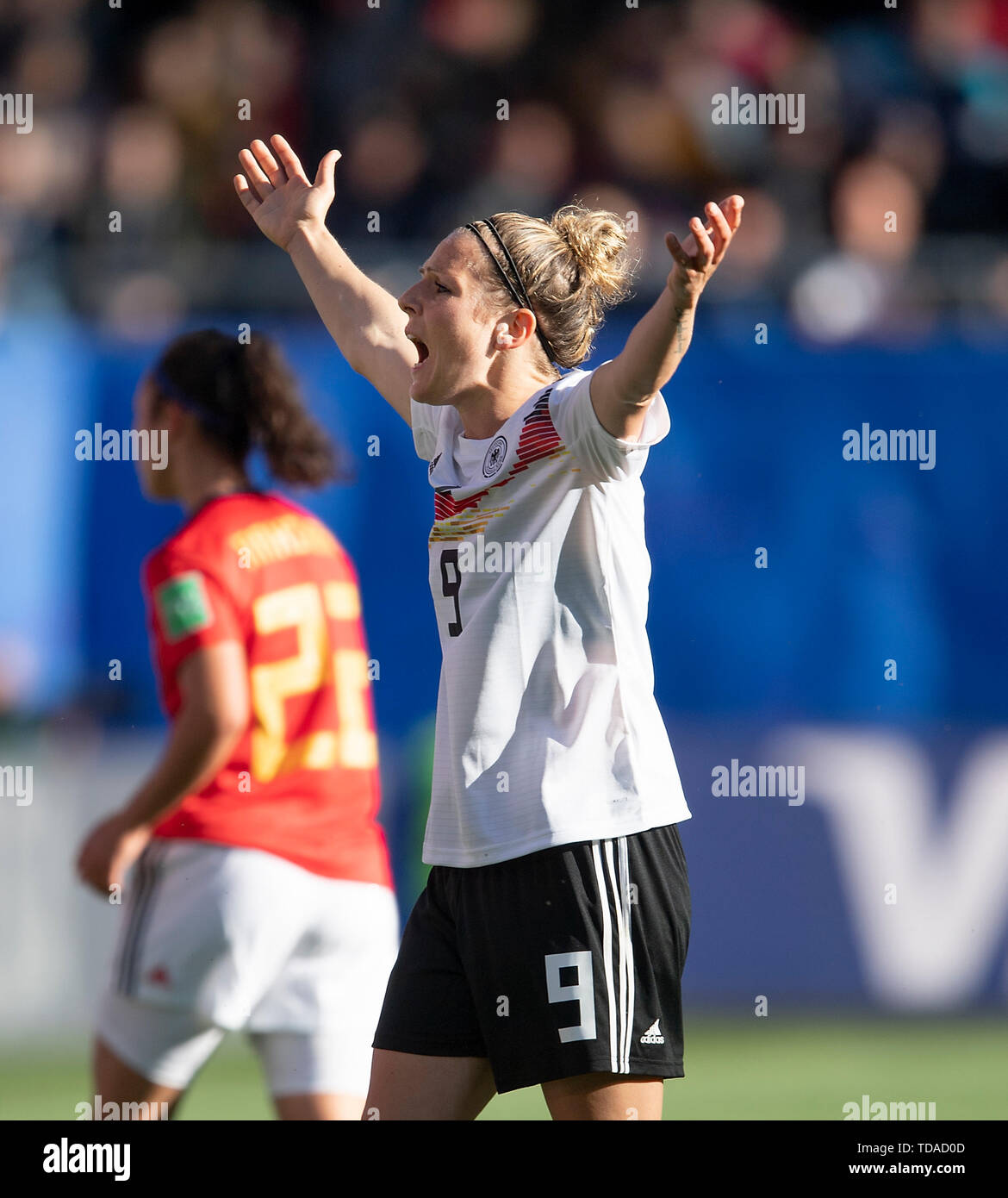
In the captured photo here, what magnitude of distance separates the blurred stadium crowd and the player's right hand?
2.09 meters

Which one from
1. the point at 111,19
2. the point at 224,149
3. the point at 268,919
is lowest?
the point at 268,919

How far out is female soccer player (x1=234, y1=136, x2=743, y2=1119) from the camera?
8.29 ft

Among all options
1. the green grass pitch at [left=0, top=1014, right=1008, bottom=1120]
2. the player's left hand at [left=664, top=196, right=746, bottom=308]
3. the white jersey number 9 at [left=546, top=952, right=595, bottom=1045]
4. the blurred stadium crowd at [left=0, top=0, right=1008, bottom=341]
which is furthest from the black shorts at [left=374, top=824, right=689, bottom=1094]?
the blurred stadium crowd at [left=0, top=0, right=1008, bottom=341]

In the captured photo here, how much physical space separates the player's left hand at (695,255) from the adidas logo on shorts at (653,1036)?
3.90ft

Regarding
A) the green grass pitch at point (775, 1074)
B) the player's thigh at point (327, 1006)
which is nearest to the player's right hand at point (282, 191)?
the player's thigh at point (327, 1006)

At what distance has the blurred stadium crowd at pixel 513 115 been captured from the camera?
6125mm

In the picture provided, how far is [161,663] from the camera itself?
3.34 meters

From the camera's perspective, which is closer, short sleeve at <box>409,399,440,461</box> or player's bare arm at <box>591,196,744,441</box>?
player's bare arm at <box>591,196,744,441</box>

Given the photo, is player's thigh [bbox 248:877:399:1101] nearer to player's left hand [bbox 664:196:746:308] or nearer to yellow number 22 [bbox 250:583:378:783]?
yellow number 22 [bbox 250:583:378:783]

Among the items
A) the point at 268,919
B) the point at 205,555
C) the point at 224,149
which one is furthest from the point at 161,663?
the point at 224,149

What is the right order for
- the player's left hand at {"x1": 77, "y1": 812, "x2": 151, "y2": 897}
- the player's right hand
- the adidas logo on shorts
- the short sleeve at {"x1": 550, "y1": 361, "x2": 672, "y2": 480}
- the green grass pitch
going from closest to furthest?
the short sleeve at {"x1": 550, "y1": 361, "x2": 672, "y2": 480}, the adidas logo on shorts, the player's left hand at {"x1": 77, "y1": 812, "x2": 151, "y2": 897}, the player's right hand, the green grass pitch

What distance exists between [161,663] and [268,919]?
606 mm

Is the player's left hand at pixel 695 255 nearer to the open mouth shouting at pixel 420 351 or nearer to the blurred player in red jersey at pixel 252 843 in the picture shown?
the open mouth shouting at pixel 420 351
